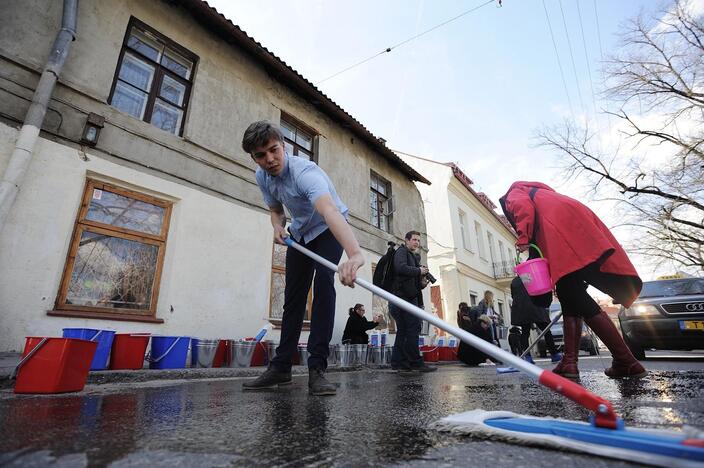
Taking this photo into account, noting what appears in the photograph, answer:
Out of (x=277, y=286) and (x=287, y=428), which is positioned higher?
(x=277, y=286)

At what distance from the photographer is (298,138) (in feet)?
27.3

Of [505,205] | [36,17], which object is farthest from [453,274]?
[36,17]

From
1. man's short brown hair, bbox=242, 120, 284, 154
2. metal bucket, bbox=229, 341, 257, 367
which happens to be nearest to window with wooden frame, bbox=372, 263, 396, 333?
metal bucket, bbox=229, 341, 257, 367

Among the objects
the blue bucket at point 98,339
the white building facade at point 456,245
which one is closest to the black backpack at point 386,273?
the blue bucket at point 98,339

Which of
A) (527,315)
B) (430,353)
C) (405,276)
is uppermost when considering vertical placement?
(405,276)

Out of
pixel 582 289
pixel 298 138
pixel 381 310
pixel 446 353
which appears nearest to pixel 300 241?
pixel 582 289

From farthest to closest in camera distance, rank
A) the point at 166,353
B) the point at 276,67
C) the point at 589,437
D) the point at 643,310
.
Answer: the point at 276,67 → the point at 643,310 → the point at 166,353 → the point at 589,437

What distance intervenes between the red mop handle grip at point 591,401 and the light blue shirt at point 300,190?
1415 mm

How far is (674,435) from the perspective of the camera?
2.46 ft

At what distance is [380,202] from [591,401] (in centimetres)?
996

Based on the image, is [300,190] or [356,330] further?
[356,330]

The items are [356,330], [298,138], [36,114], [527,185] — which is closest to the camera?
[527,185]

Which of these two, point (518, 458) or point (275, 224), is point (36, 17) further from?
point (518, 458)

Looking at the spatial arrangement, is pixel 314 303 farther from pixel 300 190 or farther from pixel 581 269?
pixel 581 269
